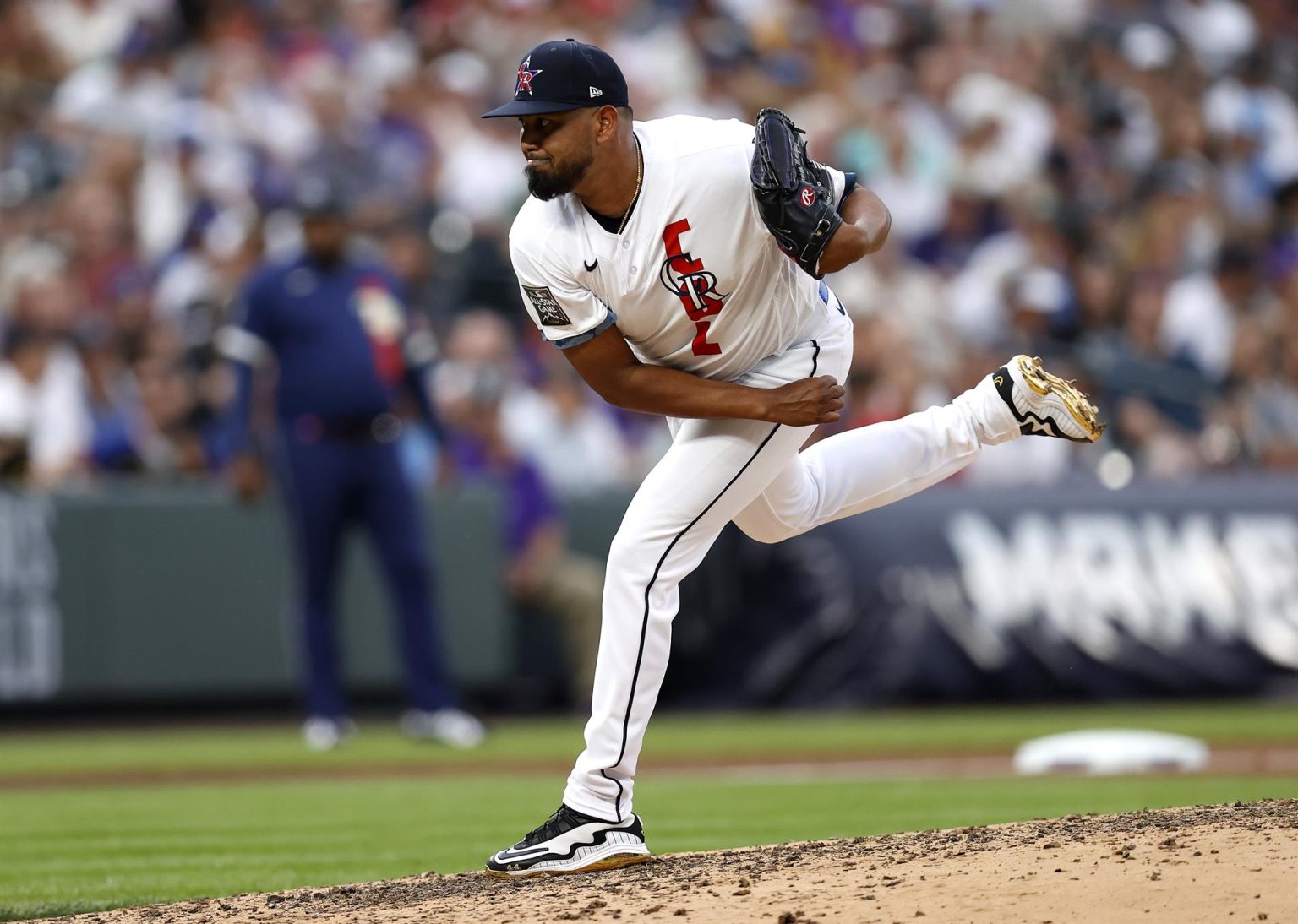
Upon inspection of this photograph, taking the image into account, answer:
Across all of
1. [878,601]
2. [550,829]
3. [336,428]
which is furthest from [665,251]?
[878,601]

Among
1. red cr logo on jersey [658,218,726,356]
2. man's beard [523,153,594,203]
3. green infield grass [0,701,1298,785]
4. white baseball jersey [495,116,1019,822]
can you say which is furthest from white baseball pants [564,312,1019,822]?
green infield grass [0,701,1298,785]

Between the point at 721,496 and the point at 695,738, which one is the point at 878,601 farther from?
the point at 721,496

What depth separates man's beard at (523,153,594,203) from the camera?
16.0ft

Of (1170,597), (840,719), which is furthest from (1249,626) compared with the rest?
(840,719)

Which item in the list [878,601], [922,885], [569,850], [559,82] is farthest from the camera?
[878,601]

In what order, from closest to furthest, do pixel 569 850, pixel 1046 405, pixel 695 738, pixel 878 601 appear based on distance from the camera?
pixel 569 850 → pixel 1046 405 → pixel 695 738 → pixel 878 601

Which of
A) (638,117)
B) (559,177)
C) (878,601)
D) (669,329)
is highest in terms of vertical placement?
(638,117)

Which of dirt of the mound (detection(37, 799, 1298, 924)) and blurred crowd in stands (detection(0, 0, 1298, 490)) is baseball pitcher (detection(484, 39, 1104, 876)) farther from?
blurred crowd in stands (detection(0, 0, 1298, 490))

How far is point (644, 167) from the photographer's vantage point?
5035mm

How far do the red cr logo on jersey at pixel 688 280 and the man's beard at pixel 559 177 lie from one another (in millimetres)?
276

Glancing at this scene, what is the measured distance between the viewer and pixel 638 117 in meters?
14.7

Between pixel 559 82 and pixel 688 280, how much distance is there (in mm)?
636

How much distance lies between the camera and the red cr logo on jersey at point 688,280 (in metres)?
4.98

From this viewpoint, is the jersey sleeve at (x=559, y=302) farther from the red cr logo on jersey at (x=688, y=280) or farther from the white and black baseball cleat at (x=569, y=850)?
the white and black baseball cleat at (x=569, y=850)
